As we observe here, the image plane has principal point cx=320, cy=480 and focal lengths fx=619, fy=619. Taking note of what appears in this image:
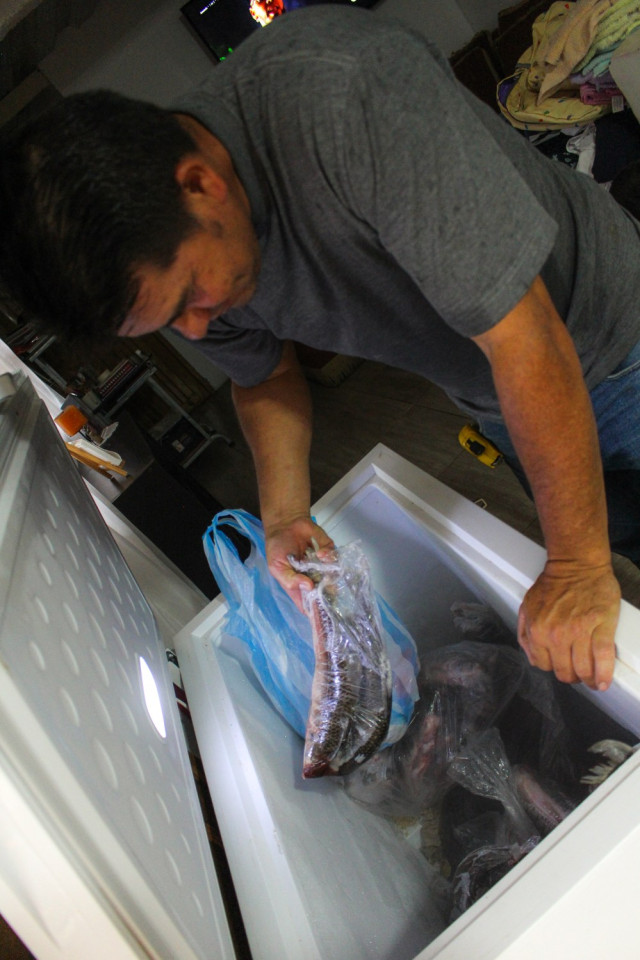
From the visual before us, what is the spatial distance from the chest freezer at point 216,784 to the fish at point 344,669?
9cm

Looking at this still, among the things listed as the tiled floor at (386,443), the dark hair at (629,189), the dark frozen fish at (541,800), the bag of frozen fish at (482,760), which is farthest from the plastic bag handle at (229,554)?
the dark hair at (629,189)

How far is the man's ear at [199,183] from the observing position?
477 mm

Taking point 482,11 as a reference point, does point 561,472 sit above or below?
below

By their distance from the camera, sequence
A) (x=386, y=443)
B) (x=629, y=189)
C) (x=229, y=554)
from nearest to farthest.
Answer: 1. (x=229, y=554)
2. (x=629, y=189)
3. (x=386, y=443)

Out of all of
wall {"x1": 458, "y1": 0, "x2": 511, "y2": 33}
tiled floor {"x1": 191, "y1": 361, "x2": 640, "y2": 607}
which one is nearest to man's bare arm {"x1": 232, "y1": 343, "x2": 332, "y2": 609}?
tiled floor {"x1": 191, "y1": 361, "x2": 640, "y2": 607}

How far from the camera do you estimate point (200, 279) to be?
512mm

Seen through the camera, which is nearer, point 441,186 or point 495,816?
point 441,186

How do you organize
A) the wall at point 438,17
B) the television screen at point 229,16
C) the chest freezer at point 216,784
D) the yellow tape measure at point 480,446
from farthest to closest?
the wall at point 438,17 < the television screen at point 229,16 < the yellow tape measure at point 480,446 < the chest freezer at point 216,784

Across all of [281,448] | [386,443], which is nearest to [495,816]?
[281,448]

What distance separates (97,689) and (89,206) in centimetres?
37

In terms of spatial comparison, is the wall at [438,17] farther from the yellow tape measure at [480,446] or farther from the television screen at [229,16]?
the yellow tape measure at [480,446]

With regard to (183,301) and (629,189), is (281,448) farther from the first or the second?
(629,189)

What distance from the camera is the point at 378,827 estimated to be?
82 centimetres

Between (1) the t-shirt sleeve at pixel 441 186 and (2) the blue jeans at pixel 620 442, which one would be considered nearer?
(1) the t-shirt sleeve at pixel 441 186
